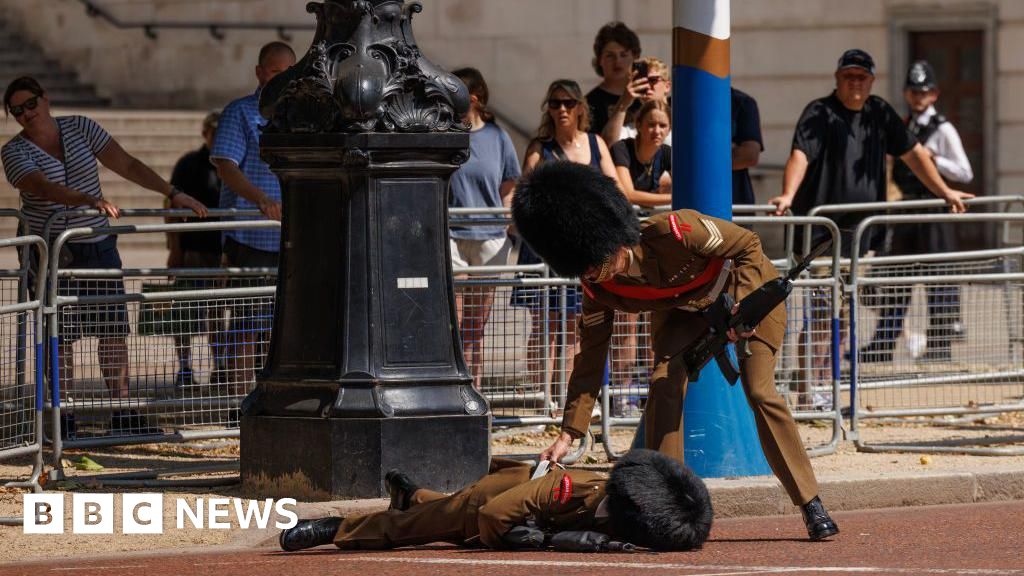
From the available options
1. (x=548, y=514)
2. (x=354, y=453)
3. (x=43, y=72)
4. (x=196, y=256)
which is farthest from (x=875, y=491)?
(x=43, y=72)

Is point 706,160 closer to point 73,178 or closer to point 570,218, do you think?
point 570,218

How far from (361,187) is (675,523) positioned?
229cm

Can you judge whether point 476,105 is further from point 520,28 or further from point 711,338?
point 520,28

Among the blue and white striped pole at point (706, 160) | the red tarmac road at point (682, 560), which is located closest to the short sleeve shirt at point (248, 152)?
the blue and white striped pole at point (706, 160)

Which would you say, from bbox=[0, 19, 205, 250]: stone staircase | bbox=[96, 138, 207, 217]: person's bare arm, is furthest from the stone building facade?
bbox=[96, 138, 207, 217]: person's bare arm

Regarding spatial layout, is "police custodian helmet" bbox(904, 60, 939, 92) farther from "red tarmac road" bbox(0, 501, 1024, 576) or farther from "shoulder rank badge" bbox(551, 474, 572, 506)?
"shoulder rank badge" bbox(551, 474, 572, 506)

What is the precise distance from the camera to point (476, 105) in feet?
37.8

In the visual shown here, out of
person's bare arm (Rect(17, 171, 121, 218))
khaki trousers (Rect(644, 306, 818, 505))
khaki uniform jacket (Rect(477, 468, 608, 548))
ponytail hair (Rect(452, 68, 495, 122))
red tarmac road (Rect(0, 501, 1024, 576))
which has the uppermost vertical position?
ponytail hair (Rect(452, 68, 495, 122))

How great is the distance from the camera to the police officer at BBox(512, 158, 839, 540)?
297 inches

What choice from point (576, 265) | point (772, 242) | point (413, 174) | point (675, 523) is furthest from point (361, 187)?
point (772, 242)

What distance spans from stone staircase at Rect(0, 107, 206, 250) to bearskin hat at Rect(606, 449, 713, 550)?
13626 millimetres

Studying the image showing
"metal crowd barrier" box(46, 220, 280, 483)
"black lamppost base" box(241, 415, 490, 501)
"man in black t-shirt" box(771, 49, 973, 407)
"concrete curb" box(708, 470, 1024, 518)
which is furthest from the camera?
"man in black t-shirt" box(771, 49, 973, 407)

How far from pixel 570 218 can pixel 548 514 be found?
3.72ft

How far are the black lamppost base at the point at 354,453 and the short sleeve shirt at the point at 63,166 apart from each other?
83.2 inches
